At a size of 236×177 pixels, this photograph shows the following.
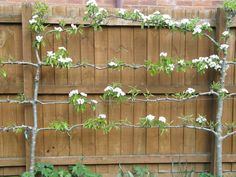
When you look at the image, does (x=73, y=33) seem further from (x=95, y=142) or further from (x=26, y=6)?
(x=95, y=142)

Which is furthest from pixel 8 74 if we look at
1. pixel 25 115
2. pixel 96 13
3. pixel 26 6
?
pixel 96 13

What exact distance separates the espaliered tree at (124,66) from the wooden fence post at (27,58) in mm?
59

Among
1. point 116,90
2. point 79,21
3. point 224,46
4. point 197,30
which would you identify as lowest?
point 116,90

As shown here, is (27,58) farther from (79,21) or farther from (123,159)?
(123,159)

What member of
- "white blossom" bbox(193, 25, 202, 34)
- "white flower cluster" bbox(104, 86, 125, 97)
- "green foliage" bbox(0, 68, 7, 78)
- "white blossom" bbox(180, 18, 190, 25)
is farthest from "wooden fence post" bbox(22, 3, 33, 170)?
"white blossom" bbox(193, 25, 202, 34)

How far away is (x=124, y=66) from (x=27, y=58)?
3.12 ft

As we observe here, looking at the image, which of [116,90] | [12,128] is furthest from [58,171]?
[116,90]

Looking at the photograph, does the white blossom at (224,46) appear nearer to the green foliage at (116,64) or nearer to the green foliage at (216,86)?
the green foliage at (216,86)

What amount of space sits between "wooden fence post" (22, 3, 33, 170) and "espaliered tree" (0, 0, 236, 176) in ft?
0.19

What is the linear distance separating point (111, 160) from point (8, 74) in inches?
53.3

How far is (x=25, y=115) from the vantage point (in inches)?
145

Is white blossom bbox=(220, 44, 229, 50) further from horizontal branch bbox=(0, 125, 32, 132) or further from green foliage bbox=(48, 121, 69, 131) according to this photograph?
horizontal branch bbox=(0, 125, 32, 132)

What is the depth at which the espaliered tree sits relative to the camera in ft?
11.5

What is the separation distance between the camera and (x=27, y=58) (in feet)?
11.8
